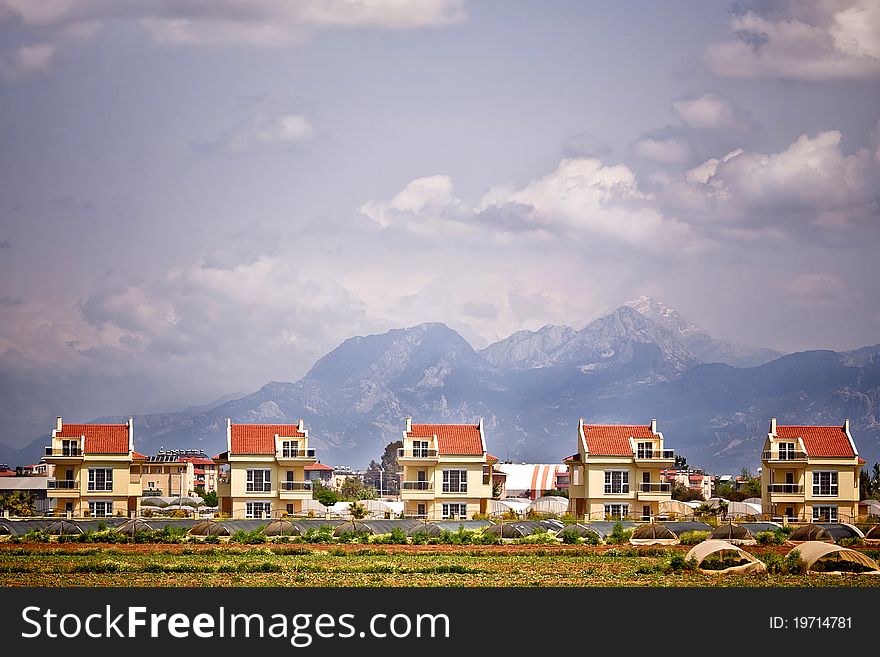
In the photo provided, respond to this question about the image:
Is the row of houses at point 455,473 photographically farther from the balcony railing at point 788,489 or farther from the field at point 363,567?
the field at point 363,567

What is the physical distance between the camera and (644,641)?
104 ft

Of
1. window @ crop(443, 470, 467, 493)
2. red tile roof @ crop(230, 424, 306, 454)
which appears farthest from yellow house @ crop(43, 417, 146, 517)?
window @ crop(443, 470, 467, 493)

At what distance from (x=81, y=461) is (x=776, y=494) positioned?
5013 centimetres

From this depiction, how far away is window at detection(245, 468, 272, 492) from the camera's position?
92250 millimetres

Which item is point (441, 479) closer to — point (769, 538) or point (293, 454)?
point (293, 454)

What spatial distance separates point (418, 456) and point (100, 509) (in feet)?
76.4

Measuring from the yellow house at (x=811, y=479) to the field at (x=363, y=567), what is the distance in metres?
32.4

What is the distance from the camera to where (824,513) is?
92.4 meters

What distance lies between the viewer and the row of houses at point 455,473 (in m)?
91.7

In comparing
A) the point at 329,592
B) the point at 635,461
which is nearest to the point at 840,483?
the point at 635,461

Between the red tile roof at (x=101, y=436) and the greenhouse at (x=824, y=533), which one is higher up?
the red tile roof at (x=101, y=436)

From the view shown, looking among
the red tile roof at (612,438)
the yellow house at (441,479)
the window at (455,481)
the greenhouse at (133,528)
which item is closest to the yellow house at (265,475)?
the yellow house at (441,479)

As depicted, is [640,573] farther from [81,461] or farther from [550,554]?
[81,461]

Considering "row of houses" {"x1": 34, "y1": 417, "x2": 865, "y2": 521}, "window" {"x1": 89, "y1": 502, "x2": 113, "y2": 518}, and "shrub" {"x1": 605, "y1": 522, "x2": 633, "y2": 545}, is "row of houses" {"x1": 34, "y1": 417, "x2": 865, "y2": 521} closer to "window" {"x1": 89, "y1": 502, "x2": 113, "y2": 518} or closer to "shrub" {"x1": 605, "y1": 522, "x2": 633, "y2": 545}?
"window" {"x1": 89, "y1": 502, "x2": 113, "y2": 518}
